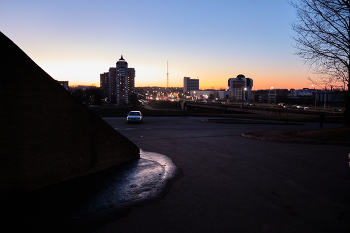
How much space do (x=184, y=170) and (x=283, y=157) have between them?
426 cm

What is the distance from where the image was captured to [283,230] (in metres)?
3.82

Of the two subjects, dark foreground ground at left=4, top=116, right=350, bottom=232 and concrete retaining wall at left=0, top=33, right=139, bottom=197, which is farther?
concrete retaining wall at left=0, top=33, right=139, bottom=197

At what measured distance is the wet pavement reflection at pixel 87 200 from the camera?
160 inches

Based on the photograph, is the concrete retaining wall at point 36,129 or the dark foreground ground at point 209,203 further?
the concrete retaining wall at point 36,129

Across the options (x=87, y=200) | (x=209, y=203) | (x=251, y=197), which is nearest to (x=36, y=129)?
(x=87, y=200)

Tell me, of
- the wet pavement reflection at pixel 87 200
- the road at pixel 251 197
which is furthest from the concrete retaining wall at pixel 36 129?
the road at pixel 251 197

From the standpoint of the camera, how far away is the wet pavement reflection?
4.05m

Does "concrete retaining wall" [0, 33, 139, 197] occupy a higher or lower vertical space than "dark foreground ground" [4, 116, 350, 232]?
higher

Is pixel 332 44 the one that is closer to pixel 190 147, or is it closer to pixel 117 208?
pixel 190 147

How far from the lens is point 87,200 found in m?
4.99

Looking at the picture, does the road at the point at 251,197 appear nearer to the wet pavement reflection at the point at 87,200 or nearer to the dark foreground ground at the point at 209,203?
the dark foreground ground at the point at 209,203

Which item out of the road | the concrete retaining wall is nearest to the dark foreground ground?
the road

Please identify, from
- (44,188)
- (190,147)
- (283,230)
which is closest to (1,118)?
(44,188)

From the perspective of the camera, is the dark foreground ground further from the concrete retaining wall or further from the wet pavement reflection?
the concrete retaining wall
